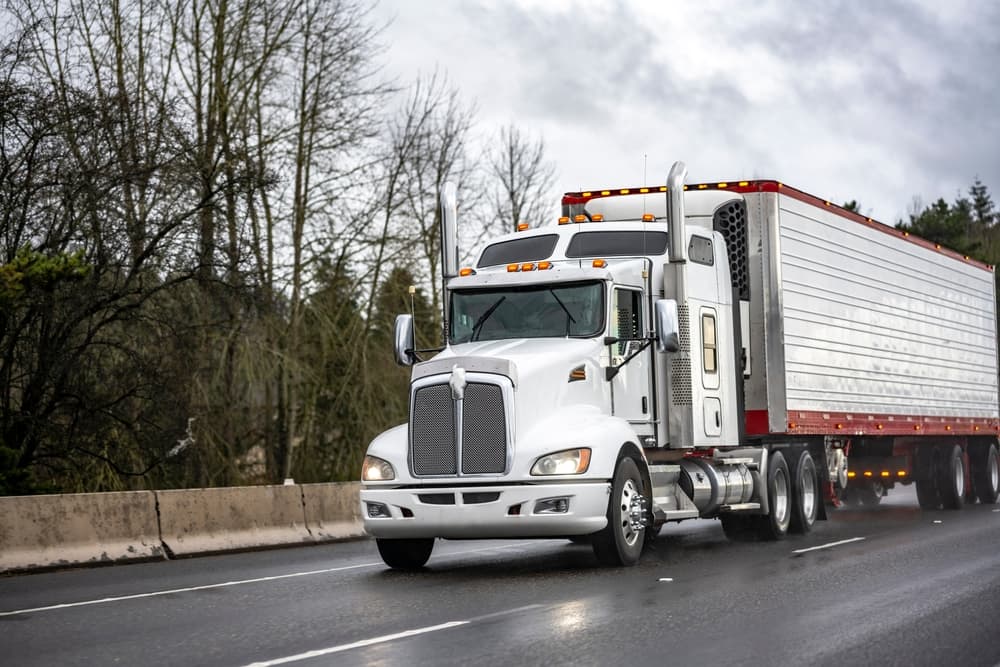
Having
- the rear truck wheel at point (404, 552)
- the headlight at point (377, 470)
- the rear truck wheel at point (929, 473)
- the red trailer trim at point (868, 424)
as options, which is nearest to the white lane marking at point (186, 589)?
the rear truck wheel at point (404, 552)

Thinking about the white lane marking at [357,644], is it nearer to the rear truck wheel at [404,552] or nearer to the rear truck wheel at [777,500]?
the rear truck wheel at [404,552]

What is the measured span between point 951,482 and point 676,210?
12.1m

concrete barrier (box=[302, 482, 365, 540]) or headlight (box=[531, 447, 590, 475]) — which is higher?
headlight (box=[531, 447, 590, 475])

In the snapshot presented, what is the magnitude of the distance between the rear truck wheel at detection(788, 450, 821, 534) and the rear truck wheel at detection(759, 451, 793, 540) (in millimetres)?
103

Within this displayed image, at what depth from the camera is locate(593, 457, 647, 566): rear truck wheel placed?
13320mm

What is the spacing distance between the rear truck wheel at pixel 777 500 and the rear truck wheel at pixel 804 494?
0.10 m

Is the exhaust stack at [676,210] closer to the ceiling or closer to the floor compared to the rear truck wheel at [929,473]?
closer to the ceiling

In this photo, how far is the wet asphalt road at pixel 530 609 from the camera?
8.36 meters

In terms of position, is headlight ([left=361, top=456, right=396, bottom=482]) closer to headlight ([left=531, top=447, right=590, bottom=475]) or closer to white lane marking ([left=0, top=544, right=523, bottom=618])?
white lane marking ([left=0, top=544, right=523, bottom=618])

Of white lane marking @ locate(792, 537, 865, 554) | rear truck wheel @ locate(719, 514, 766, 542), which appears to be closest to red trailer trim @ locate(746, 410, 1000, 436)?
rear truck wheel @ locate(719, 514, 766, 542)

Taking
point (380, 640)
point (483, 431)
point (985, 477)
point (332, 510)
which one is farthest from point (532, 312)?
point (985, 477)

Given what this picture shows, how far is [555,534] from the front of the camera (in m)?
12.9

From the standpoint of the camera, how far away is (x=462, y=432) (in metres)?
13.2

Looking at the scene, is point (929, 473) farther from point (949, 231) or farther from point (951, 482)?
Answer: point (949, 231)
